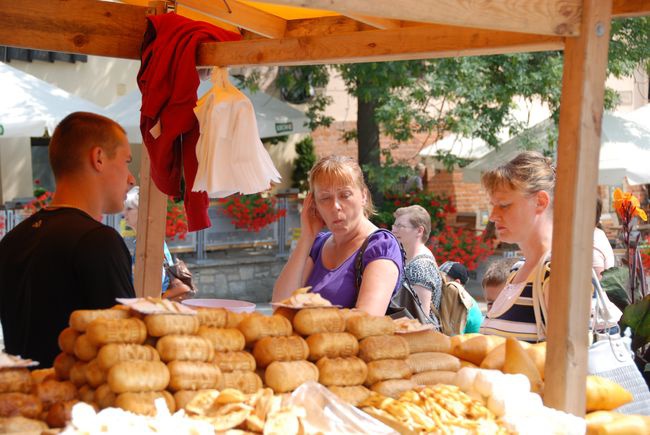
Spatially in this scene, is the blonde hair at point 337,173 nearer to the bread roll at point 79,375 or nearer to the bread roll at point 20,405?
the bread roll at point 79,375

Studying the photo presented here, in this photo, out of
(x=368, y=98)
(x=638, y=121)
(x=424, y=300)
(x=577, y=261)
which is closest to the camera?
(x=577, y=261)

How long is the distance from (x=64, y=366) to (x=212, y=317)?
38 centimetres

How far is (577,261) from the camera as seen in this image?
2.27 metres

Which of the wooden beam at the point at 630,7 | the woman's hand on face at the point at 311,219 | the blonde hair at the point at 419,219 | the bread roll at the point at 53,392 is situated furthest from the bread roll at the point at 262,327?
the blonde hair at the point at 419,219

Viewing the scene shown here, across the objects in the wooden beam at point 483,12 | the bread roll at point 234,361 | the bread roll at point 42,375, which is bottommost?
the bread roll at point 42,375

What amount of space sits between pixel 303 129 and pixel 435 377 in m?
10.7

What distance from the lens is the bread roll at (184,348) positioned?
6.38 ft

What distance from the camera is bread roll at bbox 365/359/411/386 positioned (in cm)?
220

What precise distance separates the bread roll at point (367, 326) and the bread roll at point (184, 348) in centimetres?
44

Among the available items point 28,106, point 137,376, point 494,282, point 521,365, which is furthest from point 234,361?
point 28,106

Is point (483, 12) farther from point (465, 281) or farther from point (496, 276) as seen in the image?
point (465, 281)

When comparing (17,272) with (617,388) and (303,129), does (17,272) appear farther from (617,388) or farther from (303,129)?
(303,129)

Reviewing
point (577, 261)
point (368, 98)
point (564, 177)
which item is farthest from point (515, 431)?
point (368, 98)

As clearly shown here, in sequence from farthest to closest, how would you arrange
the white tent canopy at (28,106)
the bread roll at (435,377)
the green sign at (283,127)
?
1. the green sign at (283,127)
2. the white tent canopy at (28,106)
3. the bread roll at (435,377)
